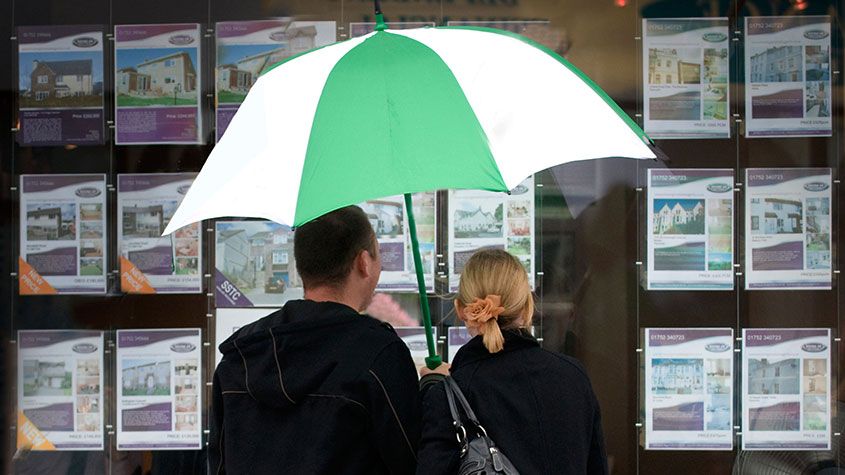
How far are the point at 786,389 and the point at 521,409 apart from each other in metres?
3.30

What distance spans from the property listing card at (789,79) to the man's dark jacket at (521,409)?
3224mm

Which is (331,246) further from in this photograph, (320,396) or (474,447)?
(474,447)

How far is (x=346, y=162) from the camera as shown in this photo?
2.78 m

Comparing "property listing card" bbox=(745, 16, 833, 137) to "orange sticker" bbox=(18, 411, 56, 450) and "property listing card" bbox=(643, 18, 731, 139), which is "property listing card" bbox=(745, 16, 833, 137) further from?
"orange sticker" bbox=(18, 411, 56, 450)

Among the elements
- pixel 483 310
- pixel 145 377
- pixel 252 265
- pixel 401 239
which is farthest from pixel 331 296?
pixel 145 377

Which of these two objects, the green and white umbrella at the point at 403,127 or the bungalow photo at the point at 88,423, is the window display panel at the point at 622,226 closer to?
the bungalow photo at the point at 88,423

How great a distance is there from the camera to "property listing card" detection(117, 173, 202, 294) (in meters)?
6.15

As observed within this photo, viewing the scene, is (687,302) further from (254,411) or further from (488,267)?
(254,411)

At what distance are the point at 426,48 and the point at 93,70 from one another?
12.1 ft

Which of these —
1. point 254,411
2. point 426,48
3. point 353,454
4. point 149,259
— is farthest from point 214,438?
point 149,259

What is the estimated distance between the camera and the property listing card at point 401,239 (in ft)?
19.8

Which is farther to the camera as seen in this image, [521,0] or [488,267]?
[521,0]

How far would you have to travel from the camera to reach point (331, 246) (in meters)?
3.35

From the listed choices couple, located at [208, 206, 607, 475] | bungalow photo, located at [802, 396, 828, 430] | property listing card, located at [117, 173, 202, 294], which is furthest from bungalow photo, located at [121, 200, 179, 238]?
bungalow photo, located at [802, 396, 828, 430]
